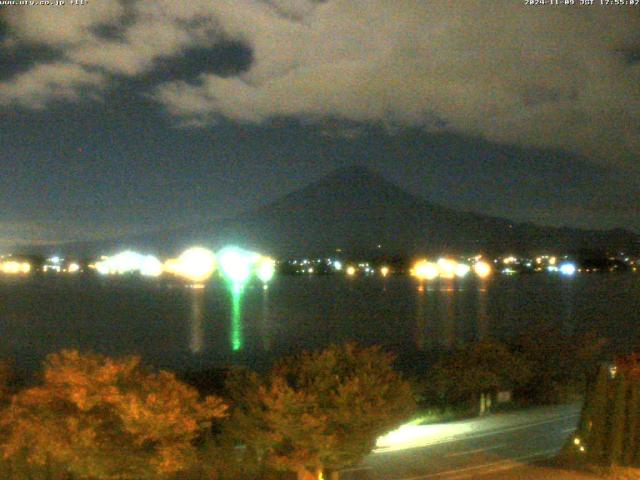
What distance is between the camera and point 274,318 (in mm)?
64375

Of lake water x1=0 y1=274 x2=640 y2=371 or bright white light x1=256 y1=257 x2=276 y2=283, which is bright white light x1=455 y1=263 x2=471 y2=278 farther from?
Answer: bright white light x1=256 y1=257 x2=276 y2=283

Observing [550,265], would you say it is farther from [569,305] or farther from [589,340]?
[589,340]

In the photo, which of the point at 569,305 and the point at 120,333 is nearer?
the point at 120,333

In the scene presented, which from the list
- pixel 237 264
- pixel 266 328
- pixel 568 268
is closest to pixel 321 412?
pixel 266 328

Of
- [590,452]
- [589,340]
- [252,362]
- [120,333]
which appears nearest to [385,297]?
[120,333]

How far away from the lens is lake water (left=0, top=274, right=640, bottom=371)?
47.8 metres

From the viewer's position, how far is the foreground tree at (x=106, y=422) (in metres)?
7.96

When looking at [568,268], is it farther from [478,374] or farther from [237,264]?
[478,374]

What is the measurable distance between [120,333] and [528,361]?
3850 cm

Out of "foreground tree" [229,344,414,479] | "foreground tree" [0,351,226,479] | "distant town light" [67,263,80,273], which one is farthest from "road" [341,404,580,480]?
"distant town light" [67,263,80,273]

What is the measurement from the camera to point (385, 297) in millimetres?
89000

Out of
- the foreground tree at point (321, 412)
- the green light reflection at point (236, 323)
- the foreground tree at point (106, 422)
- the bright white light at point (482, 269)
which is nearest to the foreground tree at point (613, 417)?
the foreground tree at point (321, 412)

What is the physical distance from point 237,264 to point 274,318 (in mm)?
82119

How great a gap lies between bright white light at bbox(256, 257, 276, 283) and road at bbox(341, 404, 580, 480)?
121485 millimetres
